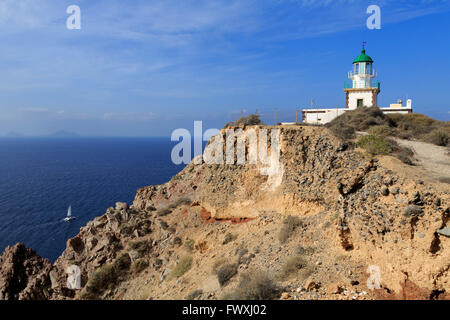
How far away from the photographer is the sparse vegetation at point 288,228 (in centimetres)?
1000

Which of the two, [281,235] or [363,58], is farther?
[363,58]

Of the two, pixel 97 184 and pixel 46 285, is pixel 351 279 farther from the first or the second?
pixel 97 184

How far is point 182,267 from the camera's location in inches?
507

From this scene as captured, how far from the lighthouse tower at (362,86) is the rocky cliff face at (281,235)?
663 inches

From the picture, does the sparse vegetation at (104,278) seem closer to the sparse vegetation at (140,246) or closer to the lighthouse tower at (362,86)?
the sparse vegetation at (140,246)

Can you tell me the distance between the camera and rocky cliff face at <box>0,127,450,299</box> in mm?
6617

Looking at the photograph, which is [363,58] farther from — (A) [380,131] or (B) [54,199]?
(B) [54,199]

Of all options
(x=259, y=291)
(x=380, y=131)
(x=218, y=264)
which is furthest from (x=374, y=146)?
(x=218, y=264)

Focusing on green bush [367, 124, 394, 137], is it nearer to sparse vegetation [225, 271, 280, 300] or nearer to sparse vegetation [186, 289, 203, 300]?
sparse vegetation [225, 271, 280, 300]

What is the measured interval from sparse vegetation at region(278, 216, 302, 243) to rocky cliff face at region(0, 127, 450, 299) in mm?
82

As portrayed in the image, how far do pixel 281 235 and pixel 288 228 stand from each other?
1.24 ft

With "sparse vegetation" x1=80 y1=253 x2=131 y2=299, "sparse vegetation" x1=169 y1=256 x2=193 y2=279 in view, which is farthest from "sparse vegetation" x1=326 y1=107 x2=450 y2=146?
"sparse vegetation" x1=80 y1=253 x2=131 y2=299

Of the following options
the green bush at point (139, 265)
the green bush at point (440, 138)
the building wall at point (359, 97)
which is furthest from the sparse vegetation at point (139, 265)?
the building wall at point (359, 97)
